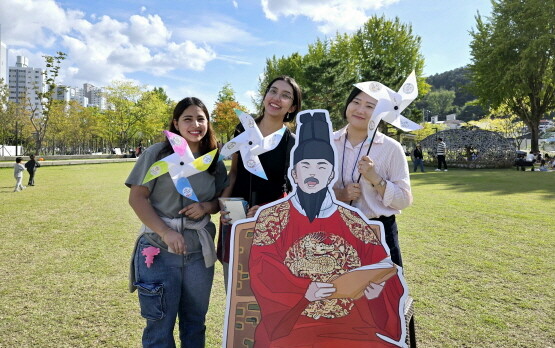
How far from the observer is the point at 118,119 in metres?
39.6

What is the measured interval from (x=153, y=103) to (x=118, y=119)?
422 centimetres

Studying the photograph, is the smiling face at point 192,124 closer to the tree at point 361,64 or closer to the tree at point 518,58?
the tree at point 361,64

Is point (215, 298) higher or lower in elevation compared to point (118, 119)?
lower

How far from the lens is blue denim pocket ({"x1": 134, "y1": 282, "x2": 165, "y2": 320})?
77.4 inches

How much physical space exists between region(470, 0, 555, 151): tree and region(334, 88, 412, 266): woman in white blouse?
85.4 ft

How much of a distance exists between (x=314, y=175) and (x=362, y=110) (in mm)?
486

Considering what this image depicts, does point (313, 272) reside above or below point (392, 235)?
below

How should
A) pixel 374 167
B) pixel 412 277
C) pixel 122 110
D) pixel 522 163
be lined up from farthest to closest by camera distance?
pixel 122 110
pixel 522 163
pixel 412 277
pixel 374 167

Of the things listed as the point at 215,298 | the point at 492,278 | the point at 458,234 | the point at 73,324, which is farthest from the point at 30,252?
the point at 458,234

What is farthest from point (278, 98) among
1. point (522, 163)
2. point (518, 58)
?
point (518, 58)

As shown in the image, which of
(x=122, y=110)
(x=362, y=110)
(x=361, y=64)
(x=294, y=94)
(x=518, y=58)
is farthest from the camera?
(x=122, y=110)

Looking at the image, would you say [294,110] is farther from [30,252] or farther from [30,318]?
[30,252]

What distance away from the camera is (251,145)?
205 cm

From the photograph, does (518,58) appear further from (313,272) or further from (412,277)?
→ (313,272)
